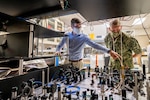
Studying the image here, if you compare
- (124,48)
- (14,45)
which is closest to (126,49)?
(124,48)

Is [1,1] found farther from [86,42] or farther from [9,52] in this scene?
[86,42]

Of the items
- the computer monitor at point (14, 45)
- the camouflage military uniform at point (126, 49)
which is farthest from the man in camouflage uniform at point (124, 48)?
the computer monitor at point (14, 45)

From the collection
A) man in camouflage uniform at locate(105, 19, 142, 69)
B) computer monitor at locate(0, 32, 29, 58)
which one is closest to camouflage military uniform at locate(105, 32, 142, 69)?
man in camouflage uniform at locate(105, 19, 142, 69)

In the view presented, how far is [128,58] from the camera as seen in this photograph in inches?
59.1

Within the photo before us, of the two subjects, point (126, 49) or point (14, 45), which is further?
point (14, 45)

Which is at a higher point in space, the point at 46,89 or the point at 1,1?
the point at 1,1

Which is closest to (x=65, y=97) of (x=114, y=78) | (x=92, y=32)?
(x=114, y=78)

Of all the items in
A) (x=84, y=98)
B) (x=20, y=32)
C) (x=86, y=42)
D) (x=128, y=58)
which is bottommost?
(x=84, y=98)

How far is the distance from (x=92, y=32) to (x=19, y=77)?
2.80 meters

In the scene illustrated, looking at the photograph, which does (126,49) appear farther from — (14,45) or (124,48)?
(14,45)

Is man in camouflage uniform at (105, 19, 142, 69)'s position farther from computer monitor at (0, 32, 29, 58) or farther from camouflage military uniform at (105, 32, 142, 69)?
computer monitor at (0, 32, 29, 58)

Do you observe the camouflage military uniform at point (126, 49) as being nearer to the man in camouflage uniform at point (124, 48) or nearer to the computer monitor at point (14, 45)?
the man in camouflage uniform at point (124, 48)

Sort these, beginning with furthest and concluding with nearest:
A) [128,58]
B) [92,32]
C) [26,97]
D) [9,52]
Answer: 1. [92,32]
2. [9,52]
3. [128,58]
4. [26,97]

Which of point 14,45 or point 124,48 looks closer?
point 124,48
